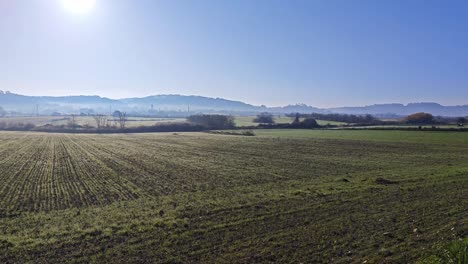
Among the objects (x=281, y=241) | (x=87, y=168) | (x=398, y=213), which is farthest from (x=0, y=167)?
(x=398, y=213)

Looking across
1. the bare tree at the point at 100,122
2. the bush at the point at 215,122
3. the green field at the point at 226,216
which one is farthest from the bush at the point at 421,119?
the green field at the point at 226,216

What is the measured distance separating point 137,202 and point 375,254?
10561 millimetres


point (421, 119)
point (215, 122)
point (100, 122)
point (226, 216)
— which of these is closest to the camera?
point (226, 216)

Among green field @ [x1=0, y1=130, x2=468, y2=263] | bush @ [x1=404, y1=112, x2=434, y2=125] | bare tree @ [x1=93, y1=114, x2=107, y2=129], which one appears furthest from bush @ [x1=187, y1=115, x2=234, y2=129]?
green field @ [x1=0, y1=130, x2=468, y2=263]

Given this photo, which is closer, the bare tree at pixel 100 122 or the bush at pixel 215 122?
the bush at pixel 215 122

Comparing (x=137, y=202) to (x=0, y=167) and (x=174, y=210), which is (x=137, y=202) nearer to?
(x=174, y=210)

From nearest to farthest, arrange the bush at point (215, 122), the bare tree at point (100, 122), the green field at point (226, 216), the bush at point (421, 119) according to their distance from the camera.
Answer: the green field at point (226, 216) → the bush at point (421, 119) → the bush at point (215, 122) → the bare tree at point (100, 122)

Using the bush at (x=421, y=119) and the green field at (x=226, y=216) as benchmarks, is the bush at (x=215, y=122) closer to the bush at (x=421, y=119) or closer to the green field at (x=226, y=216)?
the bush at (x=421, y=119)

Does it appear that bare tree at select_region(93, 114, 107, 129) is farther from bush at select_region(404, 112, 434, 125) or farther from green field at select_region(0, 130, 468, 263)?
green field at select_region(0, 130, 468, 263)

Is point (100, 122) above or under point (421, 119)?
under

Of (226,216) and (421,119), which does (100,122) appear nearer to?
(421,119)

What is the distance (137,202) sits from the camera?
16578 mm

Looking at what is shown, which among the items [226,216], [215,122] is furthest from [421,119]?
[226,216]

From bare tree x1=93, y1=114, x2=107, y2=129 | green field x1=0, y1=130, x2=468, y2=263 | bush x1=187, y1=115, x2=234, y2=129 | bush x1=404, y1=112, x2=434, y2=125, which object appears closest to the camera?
green field x1=0, y1=130, x2=468, y2=263
